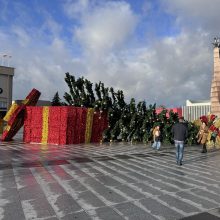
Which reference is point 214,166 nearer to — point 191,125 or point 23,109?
point 191,125

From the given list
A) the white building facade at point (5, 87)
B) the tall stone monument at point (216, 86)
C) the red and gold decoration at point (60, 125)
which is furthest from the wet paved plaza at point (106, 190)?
the white building facade at point (5, 87)

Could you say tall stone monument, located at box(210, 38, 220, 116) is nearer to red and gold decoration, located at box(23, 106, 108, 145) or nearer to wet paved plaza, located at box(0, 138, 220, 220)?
red and gold decoration, located at box(23, 106, 108, 145)

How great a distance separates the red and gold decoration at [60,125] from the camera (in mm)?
20594

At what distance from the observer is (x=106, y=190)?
8016 mm

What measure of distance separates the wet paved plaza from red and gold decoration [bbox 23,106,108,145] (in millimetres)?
7833

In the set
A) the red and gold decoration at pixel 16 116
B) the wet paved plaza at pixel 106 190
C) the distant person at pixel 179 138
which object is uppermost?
the red and gold decoration at pixel 16 116

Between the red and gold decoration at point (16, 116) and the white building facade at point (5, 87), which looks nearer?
the red and gold decoration at point (16, 116)

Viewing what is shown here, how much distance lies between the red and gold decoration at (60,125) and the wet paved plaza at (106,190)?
7.83 m

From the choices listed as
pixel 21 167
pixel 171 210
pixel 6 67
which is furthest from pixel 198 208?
pixel 6 67

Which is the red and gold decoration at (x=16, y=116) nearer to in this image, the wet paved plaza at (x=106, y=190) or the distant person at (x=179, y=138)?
the wet paved plaza at (x=106, y=190)

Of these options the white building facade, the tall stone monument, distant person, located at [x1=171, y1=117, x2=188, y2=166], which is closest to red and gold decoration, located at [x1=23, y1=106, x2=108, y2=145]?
distant person, located at [x1=171, y1=117, x2=188, y2=166]

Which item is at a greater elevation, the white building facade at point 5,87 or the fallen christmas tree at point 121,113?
the white building facade at point 5,87

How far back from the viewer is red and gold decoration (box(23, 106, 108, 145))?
20.6 meters

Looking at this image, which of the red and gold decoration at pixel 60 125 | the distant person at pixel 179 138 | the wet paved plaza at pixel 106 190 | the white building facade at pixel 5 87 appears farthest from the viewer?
the white building facade at pixel 5 87
